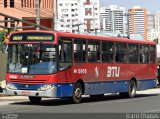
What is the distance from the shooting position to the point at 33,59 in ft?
67.5

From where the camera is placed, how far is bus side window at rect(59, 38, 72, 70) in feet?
68.4

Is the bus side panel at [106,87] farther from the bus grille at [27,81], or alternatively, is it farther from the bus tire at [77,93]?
the bus grille at [27,81]

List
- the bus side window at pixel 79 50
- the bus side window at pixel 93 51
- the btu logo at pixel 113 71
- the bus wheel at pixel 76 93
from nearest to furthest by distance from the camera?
the bus wheel at pixel 76 93 < the bus side window at pixel 79 50 < the bus side window at pixel 93 51 < the btu logo at pixel 113 71

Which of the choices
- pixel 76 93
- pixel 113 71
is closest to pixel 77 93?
pixel 76 93

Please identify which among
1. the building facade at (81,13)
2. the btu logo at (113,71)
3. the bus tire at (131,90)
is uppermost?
the building facade at (81,13)

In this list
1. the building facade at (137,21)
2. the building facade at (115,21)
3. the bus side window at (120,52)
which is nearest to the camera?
the bus side window at (120,52)

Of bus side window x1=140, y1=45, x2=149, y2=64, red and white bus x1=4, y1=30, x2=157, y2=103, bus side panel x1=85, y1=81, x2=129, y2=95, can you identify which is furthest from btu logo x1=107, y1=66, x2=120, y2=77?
bus side window x1=140, y1=45, x2=149, y2=64

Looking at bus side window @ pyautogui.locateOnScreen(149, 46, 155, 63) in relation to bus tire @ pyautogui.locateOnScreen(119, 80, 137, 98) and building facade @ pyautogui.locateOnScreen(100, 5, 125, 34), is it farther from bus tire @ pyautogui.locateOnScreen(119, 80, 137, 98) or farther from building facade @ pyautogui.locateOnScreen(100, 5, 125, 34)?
building facade @ pyautogui.locateOnScreen(100, 5, 125, 34)

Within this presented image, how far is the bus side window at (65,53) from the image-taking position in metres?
20.8

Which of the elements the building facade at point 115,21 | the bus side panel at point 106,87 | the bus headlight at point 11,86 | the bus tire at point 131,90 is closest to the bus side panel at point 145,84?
the bus tire at point 131,90

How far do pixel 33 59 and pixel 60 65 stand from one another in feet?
3.81

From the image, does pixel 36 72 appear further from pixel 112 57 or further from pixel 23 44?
pixel 112 57

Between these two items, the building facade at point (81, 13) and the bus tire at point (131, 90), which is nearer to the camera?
the bus tire at point (131, 90)

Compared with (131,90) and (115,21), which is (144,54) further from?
(115,21)
